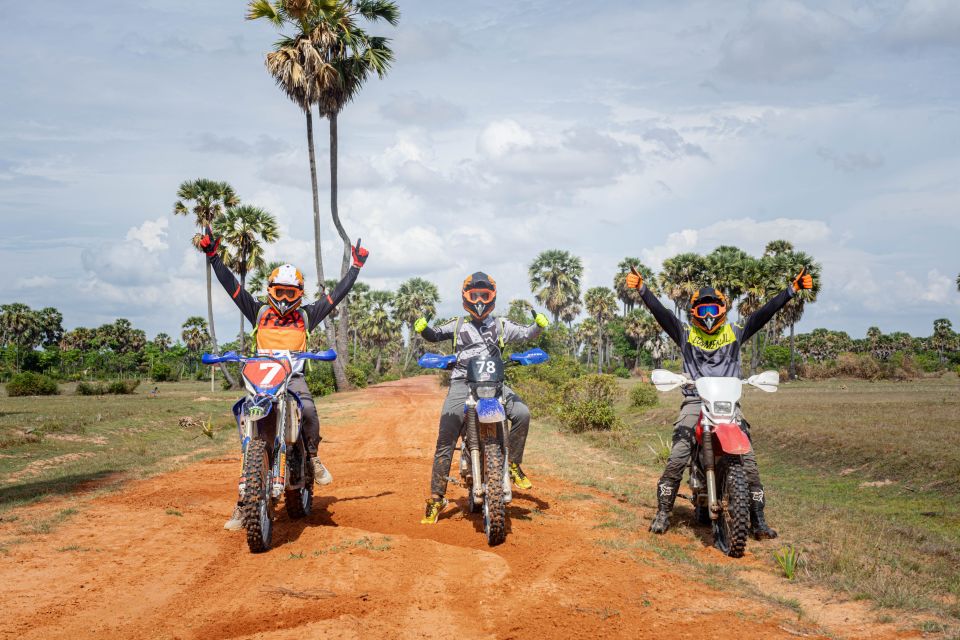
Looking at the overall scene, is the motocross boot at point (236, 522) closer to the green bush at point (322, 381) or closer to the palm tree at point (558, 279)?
the green bush at point (322, 381)

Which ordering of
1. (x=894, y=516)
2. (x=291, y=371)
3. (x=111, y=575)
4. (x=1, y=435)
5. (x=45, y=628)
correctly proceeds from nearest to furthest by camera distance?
(x=45, y=628) → (x=111, y=575) → (x=291, y=371) → (x=894, y=516) → (x=1, y=435)

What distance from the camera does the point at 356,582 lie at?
5.42 metres

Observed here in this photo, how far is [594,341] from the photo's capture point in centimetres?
9200

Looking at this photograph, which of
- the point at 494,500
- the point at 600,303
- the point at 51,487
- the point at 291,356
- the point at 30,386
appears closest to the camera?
the point at 494,500

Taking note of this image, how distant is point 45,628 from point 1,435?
1431 centimetres

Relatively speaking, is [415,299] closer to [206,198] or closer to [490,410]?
[206,198]

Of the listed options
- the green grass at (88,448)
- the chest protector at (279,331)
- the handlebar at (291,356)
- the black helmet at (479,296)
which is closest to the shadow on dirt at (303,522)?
the handlebar at (291,356)

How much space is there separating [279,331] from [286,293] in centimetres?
41

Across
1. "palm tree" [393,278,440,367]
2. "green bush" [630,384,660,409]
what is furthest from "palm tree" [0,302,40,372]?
"green bush" [630,384,660,409]

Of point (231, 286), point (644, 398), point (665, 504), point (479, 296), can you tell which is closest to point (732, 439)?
point (665, 504)

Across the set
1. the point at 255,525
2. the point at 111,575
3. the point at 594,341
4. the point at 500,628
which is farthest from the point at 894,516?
the point at 594,341

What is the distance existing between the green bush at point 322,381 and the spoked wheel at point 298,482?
32.0 meters

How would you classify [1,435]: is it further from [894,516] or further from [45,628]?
[894,516]

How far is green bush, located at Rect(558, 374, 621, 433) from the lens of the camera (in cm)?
1905
